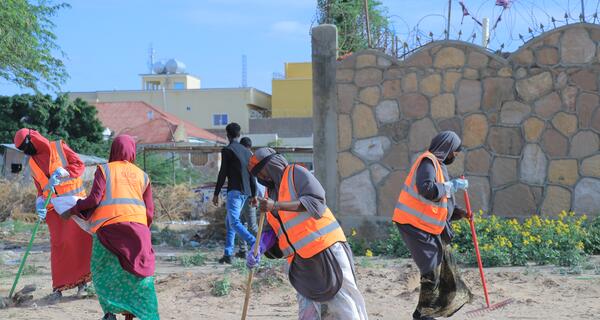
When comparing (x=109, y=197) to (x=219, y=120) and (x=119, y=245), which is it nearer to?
(x=119, y=245)

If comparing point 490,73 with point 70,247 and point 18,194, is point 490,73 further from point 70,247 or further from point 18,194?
point 18,194

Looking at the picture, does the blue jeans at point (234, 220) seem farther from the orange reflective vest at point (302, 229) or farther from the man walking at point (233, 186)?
the orange reflective vest at point (302, 229)

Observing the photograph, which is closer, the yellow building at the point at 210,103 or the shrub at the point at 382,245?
the shrub at the point at 382,245

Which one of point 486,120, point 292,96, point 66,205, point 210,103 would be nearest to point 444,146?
point 66,205

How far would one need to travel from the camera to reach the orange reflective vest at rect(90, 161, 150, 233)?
6.07 metres

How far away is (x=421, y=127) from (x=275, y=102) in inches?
1878

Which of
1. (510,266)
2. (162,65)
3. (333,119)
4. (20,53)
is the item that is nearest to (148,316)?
(510,266)

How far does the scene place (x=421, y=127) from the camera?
35.6ft

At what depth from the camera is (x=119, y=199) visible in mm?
6102

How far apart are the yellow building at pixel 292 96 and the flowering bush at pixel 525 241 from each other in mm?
46946

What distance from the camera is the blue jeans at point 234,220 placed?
31.7ft

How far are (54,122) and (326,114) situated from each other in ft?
95.6

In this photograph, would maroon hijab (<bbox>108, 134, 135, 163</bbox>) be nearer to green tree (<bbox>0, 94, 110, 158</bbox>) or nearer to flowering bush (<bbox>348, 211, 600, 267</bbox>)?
flowering bush (<bbox>348, 211, 600, 267</bbox>)

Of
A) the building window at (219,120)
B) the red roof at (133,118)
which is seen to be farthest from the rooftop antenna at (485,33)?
the building window at (219,120)
